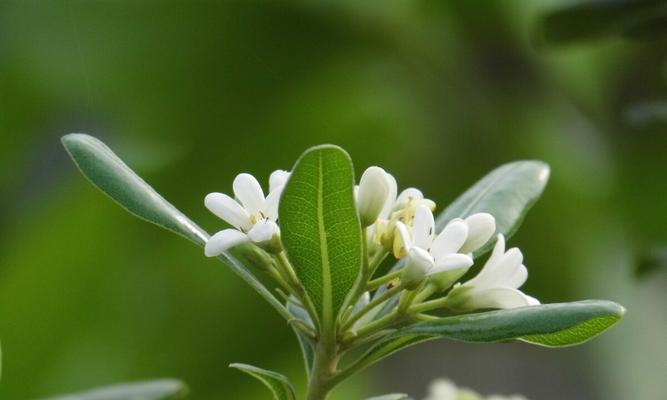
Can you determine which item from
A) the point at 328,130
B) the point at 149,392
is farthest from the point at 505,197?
the point at 328,130

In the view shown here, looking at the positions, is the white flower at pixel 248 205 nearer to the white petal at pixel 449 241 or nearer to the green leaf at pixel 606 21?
the white petal at pixel 449 241

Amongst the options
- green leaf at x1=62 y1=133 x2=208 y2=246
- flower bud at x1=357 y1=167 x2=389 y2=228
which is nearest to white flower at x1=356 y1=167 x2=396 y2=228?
flower bud at x1=357 y1=167 x2=389 y2=228

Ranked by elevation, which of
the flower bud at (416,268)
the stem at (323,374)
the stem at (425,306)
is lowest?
the stem at (323,374)

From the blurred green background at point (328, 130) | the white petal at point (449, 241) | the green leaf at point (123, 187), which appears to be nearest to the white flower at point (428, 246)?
the white petal at point (449, 241)

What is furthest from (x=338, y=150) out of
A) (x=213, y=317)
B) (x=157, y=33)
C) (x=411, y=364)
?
(x=411, y=364)

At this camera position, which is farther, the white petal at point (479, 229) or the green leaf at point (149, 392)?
the white petal at point (479, 229)

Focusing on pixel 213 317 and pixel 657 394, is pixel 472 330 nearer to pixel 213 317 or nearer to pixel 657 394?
pixel 213 317

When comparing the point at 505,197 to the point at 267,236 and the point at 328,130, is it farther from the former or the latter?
the point at 328,130
